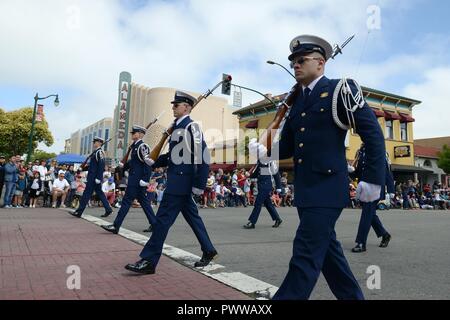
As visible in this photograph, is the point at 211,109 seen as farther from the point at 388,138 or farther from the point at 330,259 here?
the point at 330,259

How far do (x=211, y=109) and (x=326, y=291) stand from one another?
5087cm

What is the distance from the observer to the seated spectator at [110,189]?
635 inches

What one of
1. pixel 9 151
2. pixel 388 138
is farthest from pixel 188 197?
pixel 9 151

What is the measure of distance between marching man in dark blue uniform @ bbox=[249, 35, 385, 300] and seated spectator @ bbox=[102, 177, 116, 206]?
567 inches

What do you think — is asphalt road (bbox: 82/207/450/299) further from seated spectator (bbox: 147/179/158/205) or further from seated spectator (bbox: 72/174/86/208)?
seated spectator (bbox: 147/179/158/205)

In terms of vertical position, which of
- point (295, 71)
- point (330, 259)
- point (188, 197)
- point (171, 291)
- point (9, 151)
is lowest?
point (171, 291)

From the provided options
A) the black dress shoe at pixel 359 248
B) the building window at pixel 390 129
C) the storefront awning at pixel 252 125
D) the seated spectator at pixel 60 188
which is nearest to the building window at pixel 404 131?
the building window at pixel 390 129

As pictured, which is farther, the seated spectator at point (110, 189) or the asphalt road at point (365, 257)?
the seated spectator at point (110, 189)

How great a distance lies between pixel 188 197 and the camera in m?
4.63

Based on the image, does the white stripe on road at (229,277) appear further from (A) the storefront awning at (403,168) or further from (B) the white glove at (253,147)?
(A) the storefront awning at (403,168)

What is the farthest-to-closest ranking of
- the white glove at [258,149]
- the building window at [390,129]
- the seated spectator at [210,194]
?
the building window at [390,129]
the seated spectator at [210,194]
the white glove at [258,149]

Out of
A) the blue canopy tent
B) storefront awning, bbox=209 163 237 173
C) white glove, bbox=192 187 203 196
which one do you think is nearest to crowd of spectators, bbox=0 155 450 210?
the blue canopy tent

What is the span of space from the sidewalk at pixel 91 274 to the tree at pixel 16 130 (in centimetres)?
3997

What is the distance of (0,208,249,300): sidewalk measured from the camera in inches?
135
